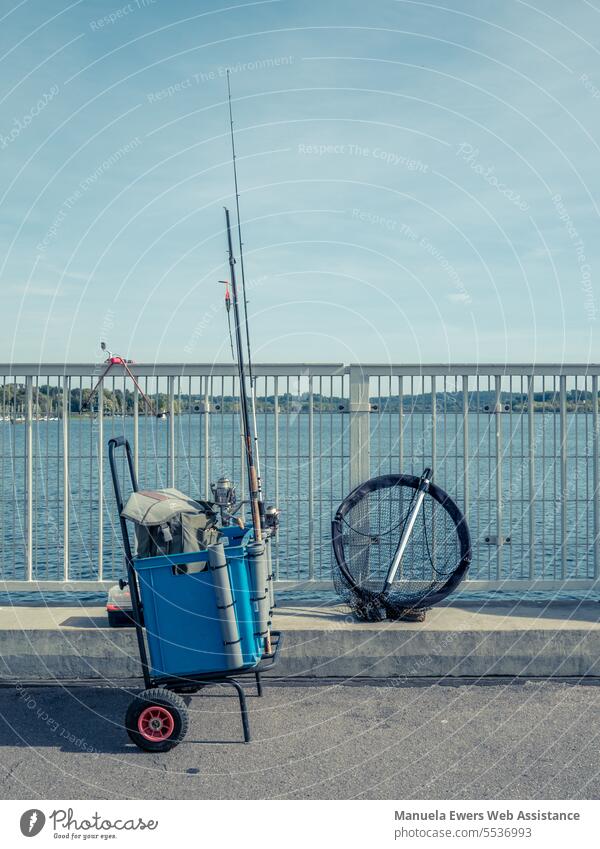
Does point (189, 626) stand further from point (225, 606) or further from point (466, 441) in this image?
point (466, 441)

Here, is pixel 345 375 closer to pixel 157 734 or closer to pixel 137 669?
pixel 137 669

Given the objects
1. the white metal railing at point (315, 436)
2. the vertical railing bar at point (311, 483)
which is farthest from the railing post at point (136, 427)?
the vertical railing bar at point (311, 483)

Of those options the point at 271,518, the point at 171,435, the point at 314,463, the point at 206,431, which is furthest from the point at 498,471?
the point at 171,435

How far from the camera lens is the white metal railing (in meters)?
6.89

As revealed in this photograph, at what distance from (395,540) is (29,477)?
9.03 ft

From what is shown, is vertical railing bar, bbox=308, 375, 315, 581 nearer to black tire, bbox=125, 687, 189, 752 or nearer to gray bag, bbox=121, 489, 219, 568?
gray bag, bbox=121, 489, 219, 568

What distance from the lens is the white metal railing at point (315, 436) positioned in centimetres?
689

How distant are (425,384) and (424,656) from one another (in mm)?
1995

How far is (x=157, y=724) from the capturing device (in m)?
4.96

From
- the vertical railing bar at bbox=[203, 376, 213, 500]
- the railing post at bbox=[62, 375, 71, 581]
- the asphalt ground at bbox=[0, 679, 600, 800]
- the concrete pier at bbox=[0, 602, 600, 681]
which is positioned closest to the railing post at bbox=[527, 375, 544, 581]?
the concrete pier at bbox=[0, 602, 600, 681]

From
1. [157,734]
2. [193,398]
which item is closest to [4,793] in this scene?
[157,734]

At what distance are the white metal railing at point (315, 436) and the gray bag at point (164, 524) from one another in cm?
158

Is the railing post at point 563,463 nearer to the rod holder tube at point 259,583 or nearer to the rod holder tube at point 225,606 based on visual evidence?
the rod holder tube at point 259,583

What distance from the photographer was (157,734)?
4965mm
